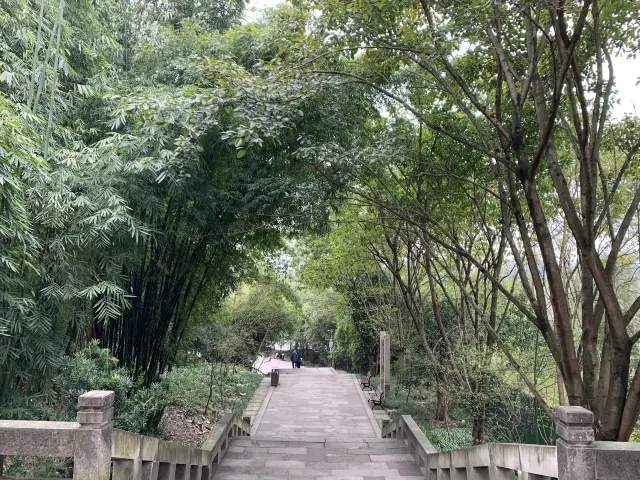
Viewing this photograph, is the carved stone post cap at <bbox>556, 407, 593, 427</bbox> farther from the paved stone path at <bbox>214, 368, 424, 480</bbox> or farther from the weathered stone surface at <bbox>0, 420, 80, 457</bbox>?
the paved stone path at <bbox>214, 368, 424, 480</bbox>

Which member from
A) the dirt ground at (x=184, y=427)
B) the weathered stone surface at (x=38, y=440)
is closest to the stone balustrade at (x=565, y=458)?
the weathered stone surface at (x=38, y=440)

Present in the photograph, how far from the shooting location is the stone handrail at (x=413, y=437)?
495 cm

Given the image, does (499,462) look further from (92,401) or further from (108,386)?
(108,386)

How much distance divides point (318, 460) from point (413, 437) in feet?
3.81

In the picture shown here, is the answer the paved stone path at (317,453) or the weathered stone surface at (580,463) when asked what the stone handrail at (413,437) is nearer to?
the paved stone path at (317,453)

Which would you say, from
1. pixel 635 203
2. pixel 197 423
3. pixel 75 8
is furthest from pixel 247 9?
pixel 197 423

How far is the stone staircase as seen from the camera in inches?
190

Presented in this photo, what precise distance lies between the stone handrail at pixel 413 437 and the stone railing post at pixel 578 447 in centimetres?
266

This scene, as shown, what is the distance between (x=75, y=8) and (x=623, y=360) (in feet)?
18.1

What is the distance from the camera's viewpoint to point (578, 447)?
7.38ft

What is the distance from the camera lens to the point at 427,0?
367 cm

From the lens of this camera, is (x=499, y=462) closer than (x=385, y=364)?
Yes

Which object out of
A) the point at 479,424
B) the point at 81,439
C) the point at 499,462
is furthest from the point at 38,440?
the point at 479,424

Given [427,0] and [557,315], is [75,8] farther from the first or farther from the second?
[557,315]
